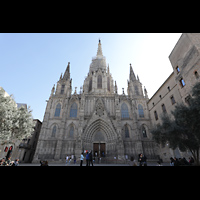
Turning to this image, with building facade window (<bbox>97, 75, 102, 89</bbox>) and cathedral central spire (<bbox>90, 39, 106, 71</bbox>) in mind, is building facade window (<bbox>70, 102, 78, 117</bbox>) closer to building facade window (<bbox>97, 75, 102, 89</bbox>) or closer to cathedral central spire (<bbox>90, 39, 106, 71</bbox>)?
building facade window (<bbox>97, 75, 102, 89</bbox>)

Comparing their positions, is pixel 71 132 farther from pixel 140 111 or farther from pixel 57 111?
pixel 140 111

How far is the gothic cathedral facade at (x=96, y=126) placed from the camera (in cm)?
2389

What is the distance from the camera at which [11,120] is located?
13266 millimetres

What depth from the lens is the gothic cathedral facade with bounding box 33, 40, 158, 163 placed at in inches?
941

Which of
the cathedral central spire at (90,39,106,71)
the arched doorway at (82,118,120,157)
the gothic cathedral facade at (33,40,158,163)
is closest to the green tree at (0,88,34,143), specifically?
the gothic cathedral facade at (33,40,158,163)

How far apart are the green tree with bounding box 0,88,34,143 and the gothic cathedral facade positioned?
10.2 m

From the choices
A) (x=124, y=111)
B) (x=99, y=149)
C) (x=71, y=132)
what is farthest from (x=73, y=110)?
(x=124, y=111)

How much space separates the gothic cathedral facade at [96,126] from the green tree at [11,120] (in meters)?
10.2
